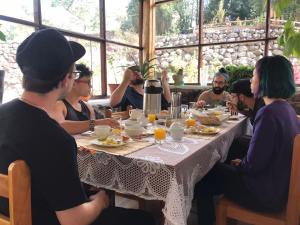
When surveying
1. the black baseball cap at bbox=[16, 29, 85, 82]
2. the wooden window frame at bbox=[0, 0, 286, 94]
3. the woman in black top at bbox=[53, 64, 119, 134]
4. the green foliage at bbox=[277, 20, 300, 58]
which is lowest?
the woman in black top at bbox=[53, 64, 119, 134]

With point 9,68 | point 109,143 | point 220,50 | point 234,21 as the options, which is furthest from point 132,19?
point 109,143

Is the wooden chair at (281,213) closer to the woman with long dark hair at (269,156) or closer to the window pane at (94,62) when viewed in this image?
the woman with long dark hair at (269,156)

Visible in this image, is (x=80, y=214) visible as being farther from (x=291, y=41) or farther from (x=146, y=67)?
(x=146, y=67)

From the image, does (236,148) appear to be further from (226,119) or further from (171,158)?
(171,158)

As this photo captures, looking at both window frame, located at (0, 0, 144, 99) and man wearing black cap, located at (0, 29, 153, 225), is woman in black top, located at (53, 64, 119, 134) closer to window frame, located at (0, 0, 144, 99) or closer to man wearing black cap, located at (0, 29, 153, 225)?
man wearing black cap, located at (0, 29, 153, 225)

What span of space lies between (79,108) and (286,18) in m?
3.32

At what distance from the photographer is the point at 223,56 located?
14.5 feet

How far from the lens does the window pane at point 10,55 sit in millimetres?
3049

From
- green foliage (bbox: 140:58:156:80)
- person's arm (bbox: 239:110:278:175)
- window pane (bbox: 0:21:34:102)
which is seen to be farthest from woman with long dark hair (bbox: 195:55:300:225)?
green foliage (bbox: 140:58:156:80)

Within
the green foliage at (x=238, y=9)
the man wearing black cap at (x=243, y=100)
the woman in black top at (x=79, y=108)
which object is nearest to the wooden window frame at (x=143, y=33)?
the green foliage at (x=238, y=9)

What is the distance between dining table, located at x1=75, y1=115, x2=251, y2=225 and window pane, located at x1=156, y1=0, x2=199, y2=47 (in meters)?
3.66

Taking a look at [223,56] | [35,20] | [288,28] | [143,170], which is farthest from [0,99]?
[223,56]

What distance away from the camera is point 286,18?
3781mm

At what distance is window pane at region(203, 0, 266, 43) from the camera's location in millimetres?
4078
